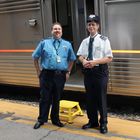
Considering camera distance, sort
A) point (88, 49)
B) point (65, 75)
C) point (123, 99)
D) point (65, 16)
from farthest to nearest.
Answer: point (65, 16)
point (123, 99)
point (65, 75)
point (88, 49)

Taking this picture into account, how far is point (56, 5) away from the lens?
6.94 meters

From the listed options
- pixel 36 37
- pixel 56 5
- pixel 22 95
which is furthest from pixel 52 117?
pixel 22 95

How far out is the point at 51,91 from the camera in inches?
211

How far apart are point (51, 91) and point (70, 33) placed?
9.54ft

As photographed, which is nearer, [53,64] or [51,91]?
[53,64]

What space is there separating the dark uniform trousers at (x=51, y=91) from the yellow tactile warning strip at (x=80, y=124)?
18 cm

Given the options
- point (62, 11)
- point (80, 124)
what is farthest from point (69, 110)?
point (62, 11)

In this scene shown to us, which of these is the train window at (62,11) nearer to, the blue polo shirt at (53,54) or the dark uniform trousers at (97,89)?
the blue polo shirt at (53,54)

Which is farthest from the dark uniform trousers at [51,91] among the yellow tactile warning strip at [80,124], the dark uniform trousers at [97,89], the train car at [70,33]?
the train car at [70,33]

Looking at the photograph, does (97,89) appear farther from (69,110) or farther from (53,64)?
(69,110)

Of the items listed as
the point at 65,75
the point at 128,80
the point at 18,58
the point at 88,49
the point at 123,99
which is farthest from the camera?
the point at 18,58

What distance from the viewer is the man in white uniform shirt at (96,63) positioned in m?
4.85

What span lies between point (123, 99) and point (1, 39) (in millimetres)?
2663

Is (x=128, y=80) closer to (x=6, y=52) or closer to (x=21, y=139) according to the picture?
(x=21, y=139)
